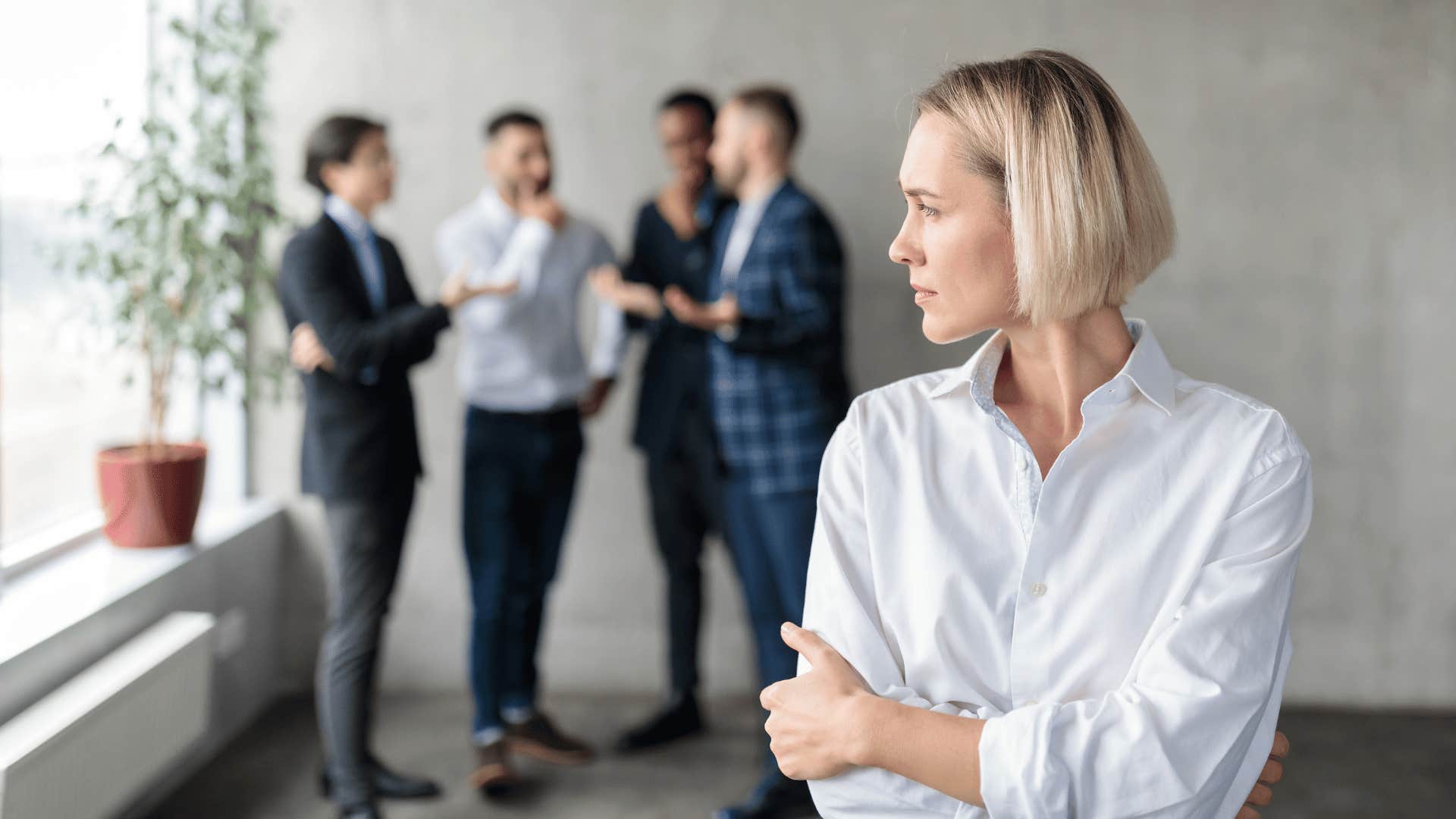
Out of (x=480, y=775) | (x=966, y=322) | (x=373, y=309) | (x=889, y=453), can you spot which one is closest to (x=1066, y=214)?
(x=966, y=322)

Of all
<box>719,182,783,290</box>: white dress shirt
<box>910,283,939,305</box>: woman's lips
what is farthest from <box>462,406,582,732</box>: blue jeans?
<box>910,283,939,305</box>: woman's lips

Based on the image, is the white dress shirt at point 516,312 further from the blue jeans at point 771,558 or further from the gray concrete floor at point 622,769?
the gray concrete floor at point 622,769

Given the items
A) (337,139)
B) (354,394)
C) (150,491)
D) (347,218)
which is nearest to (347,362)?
(354,394)

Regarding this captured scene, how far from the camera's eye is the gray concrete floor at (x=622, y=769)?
3.02 metres

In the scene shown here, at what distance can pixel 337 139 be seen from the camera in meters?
2.85

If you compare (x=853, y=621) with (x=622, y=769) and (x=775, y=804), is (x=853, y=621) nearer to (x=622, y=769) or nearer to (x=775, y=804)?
(x=775, y=804)

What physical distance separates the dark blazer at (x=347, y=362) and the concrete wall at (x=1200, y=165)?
0.98m

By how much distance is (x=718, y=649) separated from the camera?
387 centimetres

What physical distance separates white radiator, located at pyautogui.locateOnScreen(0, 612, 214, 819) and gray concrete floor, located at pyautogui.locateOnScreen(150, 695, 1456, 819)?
365mm

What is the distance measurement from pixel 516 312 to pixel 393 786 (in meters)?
1.37

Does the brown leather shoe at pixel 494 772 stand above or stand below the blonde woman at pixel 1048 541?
below

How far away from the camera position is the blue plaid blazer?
2.98m

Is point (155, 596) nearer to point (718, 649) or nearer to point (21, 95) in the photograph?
point (21, 95)

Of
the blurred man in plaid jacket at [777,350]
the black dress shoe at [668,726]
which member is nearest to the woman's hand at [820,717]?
the blurred man in plaid jacket at [777,350]
